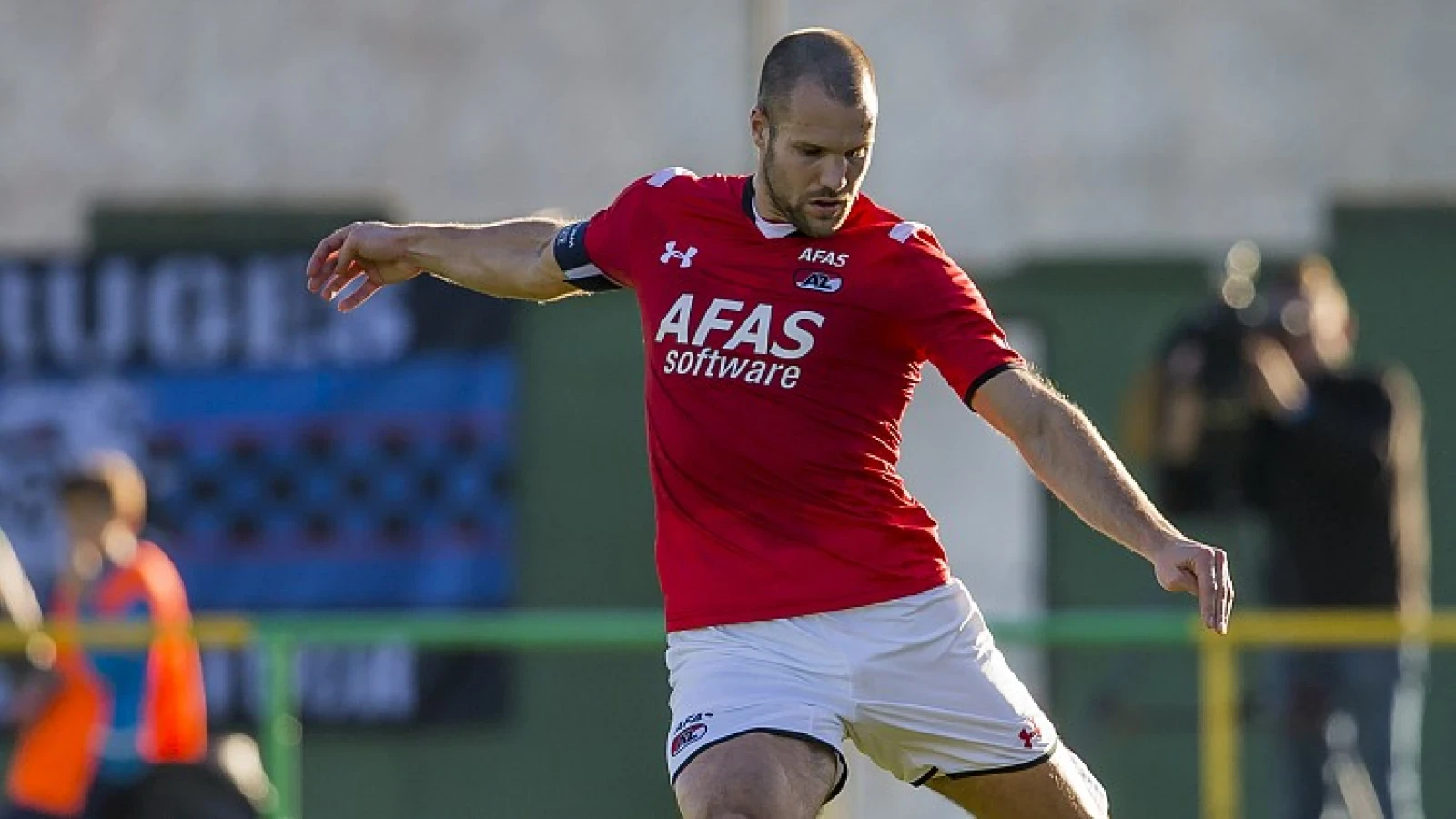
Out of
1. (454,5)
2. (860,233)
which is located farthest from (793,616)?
(454,5)

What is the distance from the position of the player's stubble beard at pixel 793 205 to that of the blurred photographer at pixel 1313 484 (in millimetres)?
4394

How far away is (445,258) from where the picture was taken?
6.53 meters

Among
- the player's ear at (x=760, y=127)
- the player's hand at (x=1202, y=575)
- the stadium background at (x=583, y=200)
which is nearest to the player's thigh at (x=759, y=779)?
the player's hand at (x=1202, y=575)

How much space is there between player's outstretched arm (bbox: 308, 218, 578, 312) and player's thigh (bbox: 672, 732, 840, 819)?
1.19m

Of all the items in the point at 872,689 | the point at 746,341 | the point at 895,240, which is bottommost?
the point at 872,689

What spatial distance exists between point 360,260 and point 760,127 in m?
1.07

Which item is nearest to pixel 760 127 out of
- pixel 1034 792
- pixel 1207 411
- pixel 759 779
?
pixel 759 779

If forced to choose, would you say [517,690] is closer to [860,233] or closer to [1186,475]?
[1186,475]

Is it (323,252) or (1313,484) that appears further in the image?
(1313,484)

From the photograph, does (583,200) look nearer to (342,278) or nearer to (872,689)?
(342,278)

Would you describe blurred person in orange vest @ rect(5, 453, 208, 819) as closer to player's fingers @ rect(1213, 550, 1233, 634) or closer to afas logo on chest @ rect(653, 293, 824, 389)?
afas logo on chest @ rect(653, 293, 824, 389)

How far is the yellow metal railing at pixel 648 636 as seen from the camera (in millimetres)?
9906

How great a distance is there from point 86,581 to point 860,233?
5075 millimetres

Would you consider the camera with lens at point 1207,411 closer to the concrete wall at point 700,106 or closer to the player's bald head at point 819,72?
the concrete wall at point 700,106
